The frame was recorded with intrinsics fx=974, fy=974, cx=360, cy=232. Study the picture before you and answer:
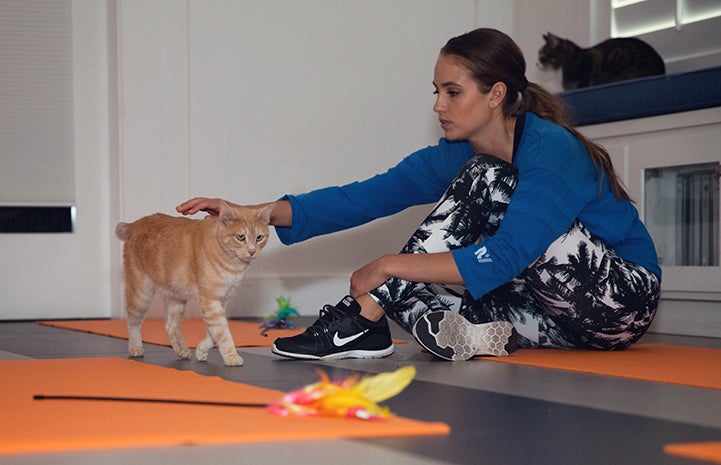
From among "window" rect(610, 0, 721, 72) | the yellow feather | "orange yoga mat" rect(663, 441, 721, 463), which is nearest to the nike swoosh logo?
the yellow feather

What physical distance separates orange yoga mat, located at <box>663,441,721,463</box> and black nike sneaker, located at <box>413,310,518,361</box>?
1.16 metres

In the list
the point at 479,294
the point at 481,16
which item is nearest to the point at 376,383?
the point at 479,294

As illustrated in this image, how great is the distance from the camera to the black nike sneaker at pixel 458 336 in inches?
101

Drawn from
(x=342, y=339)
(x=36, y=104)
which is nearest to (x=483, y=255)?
(x=342, y=339)

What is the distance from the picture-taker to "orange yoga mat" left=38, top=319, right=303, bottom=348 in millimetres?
3200

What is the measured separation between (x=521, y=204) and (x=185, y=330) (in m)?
1.75

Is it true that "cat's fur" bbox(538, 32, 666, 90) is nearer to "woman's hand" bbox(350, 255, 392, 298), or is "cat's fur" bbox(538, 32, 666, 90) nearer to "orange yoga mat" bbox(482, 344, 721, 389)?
"orange yoga mat" bbox(482, 344, 721, 389)

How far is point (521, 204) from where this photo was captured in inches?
94.3

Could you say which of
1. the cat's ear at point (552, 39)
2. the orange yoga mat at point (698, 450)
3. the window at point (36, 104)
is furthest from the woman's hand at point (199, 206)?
the cat's ear at point (552, 39)

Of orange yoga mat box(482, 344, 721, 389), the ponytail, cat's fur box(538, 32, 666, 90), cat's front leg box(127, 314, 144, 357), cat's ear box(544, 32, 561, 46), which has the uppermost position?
cat's ear box(544, 32, 561, 46)

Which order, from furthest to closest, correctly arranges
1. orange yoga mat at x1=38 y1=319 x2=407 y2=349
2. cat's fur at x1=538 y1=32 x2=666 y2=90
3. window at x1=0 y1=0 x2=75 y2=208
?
window at x1=0 y1=0 x2=75 y2=208, cat's fur at x1=538 y1=32 x2=666 y2=90, orange yoga mat at x1=38 y1=319 x2=407 y2=349

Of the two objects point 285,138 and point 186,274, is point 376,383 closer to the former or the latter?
point 186,274

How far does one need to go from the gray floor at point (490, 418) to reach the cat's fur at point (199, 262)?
10 cm

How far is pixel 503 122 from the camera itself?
265 cm
